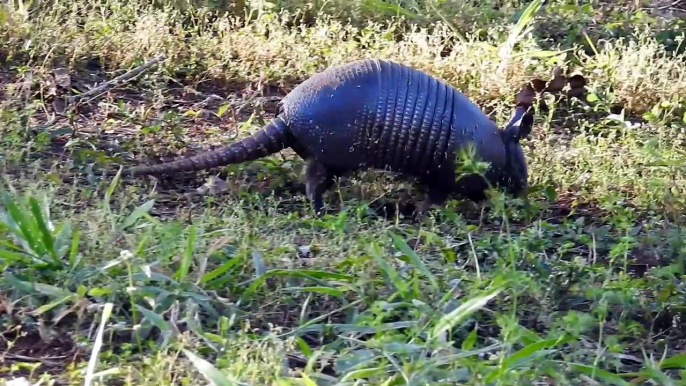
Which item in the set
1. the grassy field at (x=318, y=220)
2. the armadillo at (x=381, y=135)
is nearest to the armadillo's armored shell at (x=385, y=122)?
the armadillo at (x=381, y=135)

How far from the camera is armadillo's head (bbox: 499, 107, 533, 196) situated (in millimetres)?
3896

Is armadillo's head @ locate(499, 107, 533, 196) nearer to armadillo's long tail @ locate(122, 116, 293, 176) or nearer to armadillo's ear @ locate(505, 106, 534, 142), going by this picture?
armadillo's ear @ locate(505, 106, 534, 142)

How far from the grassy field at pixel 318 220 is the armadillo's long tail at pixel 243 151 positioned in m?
0.10

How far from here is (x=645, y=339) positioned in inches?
109

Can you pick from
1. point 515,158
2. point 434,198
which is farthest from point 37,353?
point 515,158

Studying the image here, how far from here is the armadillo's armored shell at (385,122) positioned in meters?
3.79

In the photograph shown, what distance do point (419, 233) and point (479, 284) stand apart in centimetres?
63

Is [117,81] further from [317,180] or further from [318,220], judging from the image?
[318,220]

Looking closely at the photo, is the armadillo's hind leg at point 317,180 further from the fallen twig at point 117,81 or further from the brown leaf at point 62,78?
the brown leaf at point 62,78

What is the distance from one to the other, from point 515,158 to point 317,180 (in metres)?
0.85

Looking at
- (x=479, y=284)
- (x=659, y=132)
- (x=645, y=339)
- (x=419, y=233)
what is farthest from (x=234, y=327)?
(x=659, y=132)

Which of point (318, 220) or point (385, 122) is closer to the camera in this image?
point (318, 220)

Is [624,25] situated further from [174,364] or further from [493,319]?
[174,364]

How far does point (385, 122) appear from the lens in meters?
3.84
